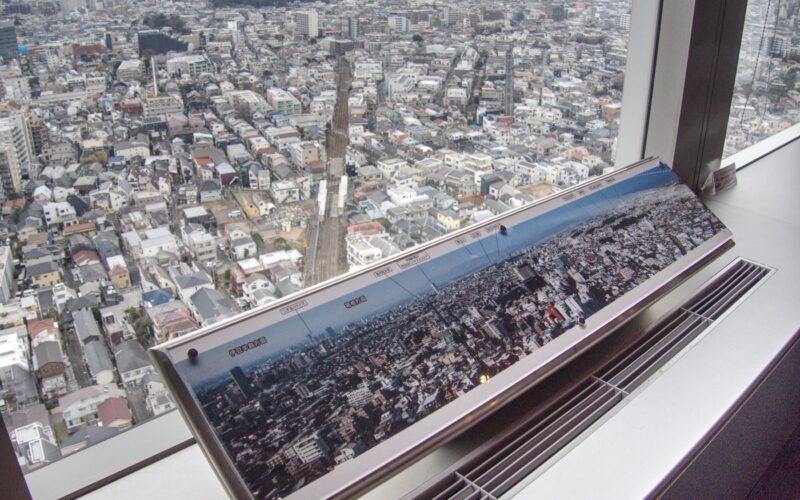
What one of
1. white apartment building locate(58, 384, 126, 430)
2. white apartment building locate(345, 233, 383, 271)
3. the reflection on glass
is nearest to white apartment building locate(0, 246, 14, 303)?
white apartment building locate(58, 384, 126, 430)

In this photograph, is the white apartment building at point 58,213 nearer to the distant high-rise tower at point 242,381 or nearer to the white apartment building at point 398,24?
the distant high-rise tower at point 242,381

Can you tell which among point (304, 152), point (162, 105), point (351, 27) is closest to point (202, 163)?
point (162, 105)

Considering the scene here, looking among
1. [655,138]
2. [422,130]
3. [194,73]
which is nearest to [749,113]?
[655,138]

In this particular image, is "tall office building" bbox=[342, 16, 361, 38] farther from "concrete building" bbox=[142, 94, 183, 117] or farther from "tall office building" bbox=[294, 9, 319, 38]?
"concrete building" bbox=[142, 94, 183, 117]

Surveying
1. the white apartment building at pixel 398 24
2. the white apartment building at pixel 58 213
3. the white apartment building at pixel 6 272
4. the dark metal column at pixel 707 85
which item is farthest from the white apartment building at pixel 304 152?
the dark metal column at pixel 707 85

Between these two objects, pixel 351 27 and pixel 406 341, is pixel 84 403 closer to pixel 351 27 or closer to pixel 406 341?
Result: pixel 406 341
